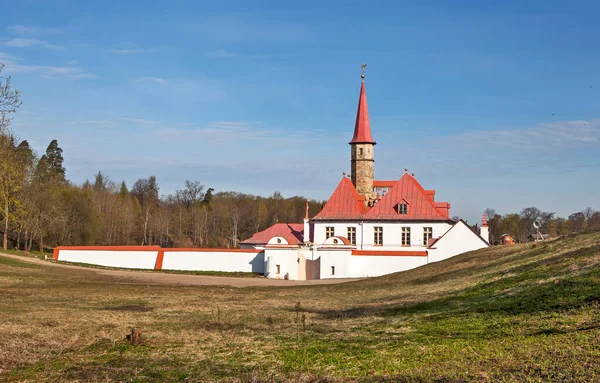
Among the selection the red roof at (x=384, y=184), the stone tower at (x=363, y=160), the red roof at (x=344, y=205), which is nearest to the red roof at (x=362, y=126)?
the stone tower at (x=363, y=160)

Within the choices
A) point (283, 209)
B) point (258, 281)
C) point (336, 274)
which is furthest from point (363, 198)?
point (283, 209)

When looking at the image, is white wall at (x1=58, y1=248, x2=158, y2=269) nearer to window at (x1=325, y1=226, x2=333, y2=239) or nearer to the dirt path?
the dirt path

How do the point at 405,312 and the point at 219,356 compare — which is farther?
the point at 405,312

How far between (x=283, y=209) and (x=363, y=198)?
71.6 metres

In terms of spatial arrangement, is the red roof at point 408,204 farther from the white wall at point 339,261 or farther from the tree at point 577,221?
the tree at point 577,221

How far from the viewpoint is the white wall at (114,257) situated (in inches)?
1779

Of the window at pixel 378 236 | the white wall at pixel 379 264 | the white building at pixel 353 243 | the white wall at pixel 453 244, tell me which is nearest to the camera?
the white wall at pixel 453 244

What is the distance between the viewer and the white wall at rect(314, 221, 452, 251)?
1943 inches

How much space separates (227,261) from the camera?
148 ft

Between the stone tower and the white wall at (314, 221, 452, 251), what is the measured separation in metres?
6.19

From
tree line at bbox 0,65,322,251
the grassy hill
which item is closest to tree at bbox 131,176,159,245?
tree line at bbox 0,65,322,251

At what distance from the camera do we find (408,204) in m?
50.2

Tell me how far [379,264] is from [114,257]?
18381 mm

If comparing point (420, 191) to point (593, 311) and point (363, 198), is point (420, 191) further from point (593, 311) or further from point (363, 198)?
point (593, 311)
